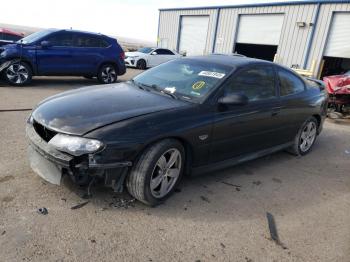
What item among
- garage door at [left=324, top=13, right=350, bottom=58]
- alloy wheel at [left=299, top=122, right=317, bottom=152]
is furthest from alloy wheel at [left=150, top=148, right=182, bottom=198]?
garage door at [left=324, top=13, right=350, bottom=58]

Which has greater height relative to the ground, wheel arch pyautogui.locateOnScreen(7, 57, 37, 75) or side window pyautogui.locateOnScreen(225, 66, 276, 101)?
side window pyautogui.locateOnScreen(225, 66, 276, 101)

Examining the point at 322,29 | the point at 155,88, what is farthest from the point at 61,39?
the point at 322,29

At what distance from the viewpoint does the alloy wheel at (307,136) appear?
5.38m

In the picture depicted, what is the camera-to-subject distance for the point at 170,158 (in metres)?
3.32

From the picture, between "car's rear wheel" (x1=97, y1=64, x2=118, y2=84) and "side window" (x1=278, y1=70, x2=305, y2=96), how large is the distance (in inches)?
281

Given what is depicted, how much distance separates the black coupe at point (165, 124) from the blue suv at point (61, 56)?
232 inches

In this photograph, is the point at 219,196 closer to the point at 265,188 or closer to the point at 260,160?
the point at 265,188

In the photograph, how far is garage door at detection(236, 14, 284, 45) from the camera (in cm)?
1808

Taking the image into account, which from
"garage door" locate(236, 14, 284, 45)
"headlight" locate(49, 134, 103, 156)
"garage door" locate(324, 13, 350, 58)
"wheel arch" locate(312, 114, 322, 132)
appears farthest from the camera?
"garage door" locate(236, 14, 284, 45)

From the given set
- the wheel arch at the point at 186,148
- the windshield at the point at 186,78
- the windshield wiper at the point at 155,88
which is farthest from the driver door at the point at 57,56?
the wheel arch at the point at 186,148

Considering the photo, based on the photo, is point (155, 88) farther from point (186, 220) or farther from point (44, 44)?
point (44, 44)

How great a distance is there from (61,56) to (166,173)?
24.8 ft

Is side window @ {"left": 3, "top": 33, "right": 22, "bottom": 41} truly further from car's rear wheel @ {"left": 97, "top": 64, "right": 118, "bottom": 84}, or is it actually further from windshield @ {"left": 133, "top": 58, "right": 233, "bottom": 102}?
windshield @ {"left": 133, "top": 58, "right": 233, "bottom": 102}

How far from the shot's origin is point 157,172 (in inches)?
128
